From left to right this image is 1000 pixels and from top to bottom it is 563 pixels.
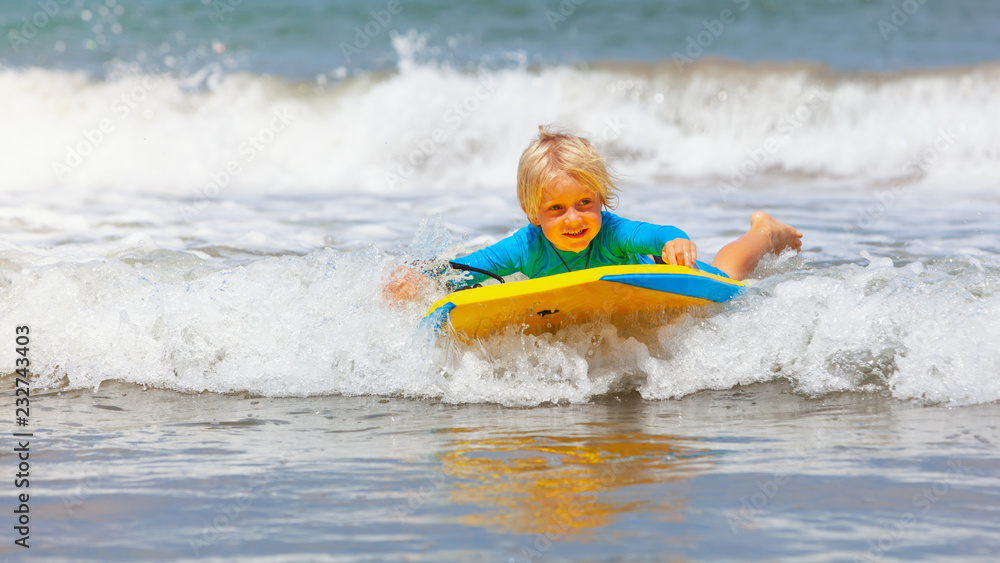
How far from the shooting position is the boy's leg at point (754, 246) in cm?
502

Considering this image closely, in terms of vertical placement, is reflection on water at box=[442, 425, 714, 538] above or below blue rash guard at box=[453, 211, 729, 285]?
below

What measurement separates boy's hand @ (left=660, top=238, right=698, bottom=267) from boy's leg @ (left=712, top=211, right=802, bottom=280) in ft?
4.04

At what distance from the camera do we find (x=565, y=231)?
4.00 meters

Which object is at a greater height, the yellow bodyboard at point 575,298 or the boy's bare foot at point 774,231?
the boy's bare foot at point 774,231

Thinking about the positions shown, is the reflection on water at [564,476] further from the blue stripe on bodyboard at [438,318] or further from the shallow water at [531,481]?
the blue stripe on bodyboard at [438,318]

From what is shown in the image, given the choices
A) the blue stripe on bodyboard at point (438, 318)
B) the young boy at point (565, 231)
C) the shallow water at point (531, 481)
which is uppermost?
the young boy at point (565, 231)

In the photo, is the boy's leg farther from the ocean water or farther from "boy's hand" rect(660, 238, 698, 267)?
"boy's hand" rect(660, 238, 698, 267)

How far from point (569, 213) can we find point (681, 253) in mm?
516

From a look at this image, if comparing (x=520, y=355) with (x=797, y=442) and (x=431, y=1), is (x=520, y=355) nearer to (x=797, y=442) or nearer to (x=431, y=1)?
(x=797, y=442)

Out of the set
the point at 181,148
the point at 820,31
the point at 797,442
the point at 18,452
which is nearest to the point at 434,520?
the point at 797,442

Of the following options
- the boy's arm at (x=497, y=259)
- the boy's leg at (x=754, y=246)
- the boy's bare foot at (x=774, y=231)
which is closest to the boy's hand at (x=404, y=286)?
the boy's arm at (x=497, y=259)

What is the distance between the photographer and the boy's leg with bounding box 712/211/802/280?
5.02 meters

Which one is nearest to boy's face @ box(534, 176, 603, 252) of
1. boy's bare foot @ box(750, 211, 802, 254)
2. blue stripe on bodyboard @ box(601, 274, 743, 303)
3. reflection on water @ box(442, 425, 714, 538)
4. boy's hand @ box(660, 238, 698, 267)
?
boy's hand @ box(660, 238, 698, 267)

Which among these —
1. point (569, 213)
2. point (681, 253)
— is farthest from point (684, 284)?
point (569, 213)
